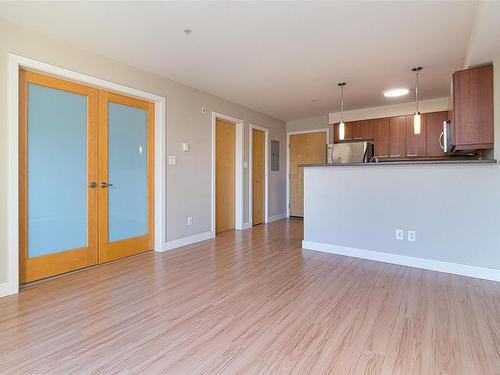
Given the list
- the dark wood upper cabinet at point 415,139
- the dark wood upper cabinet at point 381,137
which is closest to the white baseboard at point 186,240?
the dark wood upper cabinet at point 381,137

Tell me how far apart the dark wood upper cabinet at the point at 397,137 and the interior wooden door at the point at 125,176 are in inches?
161

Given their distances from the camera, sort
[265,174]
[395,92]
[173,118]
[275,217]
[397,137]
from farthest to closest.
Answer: [275,217], [265,174], [397,137], [395,92], [173,118]

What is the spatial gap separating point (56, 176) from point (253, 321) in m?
2.34

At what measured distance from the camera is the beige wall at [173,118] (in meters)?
2.38

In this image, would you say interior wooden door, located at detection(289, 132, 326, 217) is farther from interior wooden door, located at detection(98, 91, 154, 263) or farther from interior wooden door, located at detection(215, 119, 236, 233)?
interior wooden door, located at detection(98, 91, 154, 263)

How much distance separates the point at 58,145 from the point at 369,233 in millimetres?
3518

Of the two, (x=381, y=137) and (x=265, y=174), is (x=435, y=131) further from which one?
(x=265, y=174)

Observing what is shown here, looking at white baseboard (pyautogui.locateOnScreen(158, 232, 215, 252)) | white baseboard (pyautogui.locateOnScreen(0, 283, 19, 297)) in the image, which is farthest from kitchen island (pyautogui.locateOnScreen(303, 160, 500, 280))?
white baseboard (pyautogui.locateOnScreen(0, 283, 19, 297))

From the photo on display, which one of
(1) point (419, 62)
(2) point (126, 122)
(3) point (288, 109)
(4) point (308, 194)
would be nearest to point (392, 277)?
(4) point (308, 194)

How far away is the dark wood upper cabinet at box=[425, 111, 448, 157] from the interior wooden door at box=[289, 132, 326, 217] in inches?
79.2

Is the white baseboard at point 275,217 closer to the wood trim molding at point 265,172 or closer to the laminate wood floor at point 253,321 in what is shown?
the wood trim molding at point 265,172

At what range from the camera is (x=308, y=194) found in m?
3.90

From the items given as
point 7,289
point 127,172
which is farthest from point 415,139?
point 7,289

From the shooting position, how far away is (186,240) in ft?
13.6
